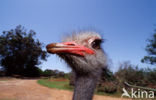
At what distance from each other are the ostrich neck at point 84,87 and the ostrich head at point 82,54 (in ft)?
0.25

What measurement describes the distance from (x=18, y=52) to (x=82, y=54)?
93.4 ft

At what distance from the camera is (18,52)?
1080 inches

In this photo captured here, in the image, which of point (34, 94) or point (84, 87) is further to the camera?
point (34, 94)

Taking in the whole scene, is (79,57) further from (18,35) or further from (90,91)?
(18,35)

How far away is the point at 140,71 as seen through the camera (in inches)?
469

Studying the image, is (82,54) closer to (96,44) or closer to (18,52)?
(96,44)

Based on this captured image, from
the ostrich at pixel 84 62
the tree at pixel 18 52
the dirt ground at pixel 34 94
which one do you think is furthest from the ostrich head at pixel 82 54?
the tree at pixel 18 52

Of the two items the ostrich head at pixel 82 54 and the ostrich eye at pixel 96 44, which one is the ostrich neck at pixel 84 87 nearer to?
the ostrich head at pixel 82 54

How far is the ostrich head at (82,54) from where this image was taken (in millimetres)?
1373

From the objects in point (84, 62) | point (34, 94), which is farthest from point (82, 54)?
point (34, 94)

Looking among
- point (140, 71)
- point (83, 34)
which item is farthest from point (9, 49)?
point (83, 34)

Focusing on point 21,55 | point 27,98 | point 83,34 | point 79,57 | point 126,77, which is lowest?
point 27,98

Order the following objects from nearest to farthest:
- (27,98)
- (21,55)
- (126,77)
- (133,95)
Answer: (27,98) < (133,95) < (126,77) < (21,55)

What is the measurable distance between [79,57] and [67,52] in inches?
6.0
